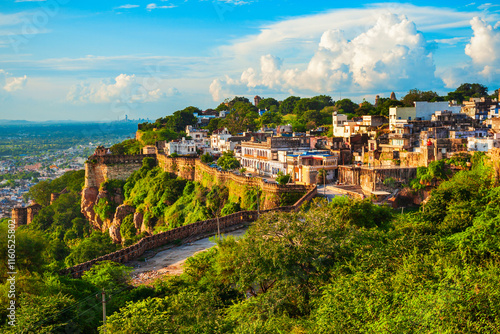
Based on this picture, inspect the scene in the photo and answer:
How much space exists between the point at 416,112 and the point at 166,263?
37.8m

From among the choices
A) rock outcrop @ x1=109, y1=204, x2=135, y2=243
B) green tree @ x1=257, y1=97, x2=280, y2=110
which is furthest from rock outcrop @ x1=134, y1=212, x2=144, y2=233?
green tree @ x1=257, y1=97, x2=280, y2=110

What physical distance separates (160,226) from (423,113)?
98.7ft

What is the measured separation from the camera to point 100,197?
5688cm

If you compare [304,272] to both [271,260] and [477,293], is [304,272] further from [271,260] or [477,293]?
[477,293]

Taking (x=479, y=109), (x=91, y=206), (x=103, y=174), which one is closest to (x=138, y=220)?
(x=91, y=206)

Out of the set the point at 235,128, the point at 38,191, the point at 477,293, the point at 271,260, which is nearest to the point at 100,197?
the point at 38,191

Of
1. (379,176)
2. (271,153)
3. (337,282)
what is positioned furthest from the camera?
(271,153)

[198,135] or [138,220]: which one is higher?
[198,135]

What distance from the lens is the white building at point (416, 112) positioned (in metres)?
51.0

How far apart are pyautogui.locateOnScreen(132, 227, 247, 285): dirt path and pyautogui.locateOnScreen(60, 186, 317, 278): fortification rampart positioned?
0.67 metres

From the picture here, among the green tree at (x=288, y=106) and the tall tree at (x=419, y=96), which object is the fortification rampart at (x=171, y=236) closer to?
the tall tree at (x=419, y=96)

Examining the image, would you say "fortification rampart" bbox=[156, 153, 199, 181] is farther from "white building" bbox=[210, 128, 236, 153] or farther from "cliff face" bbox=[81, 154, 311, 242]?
"white building" bbox=[210, 128, 236, 153]

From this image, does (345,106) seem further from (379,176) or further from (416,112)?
(379,176)

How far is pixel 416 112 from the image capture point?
52.3m
